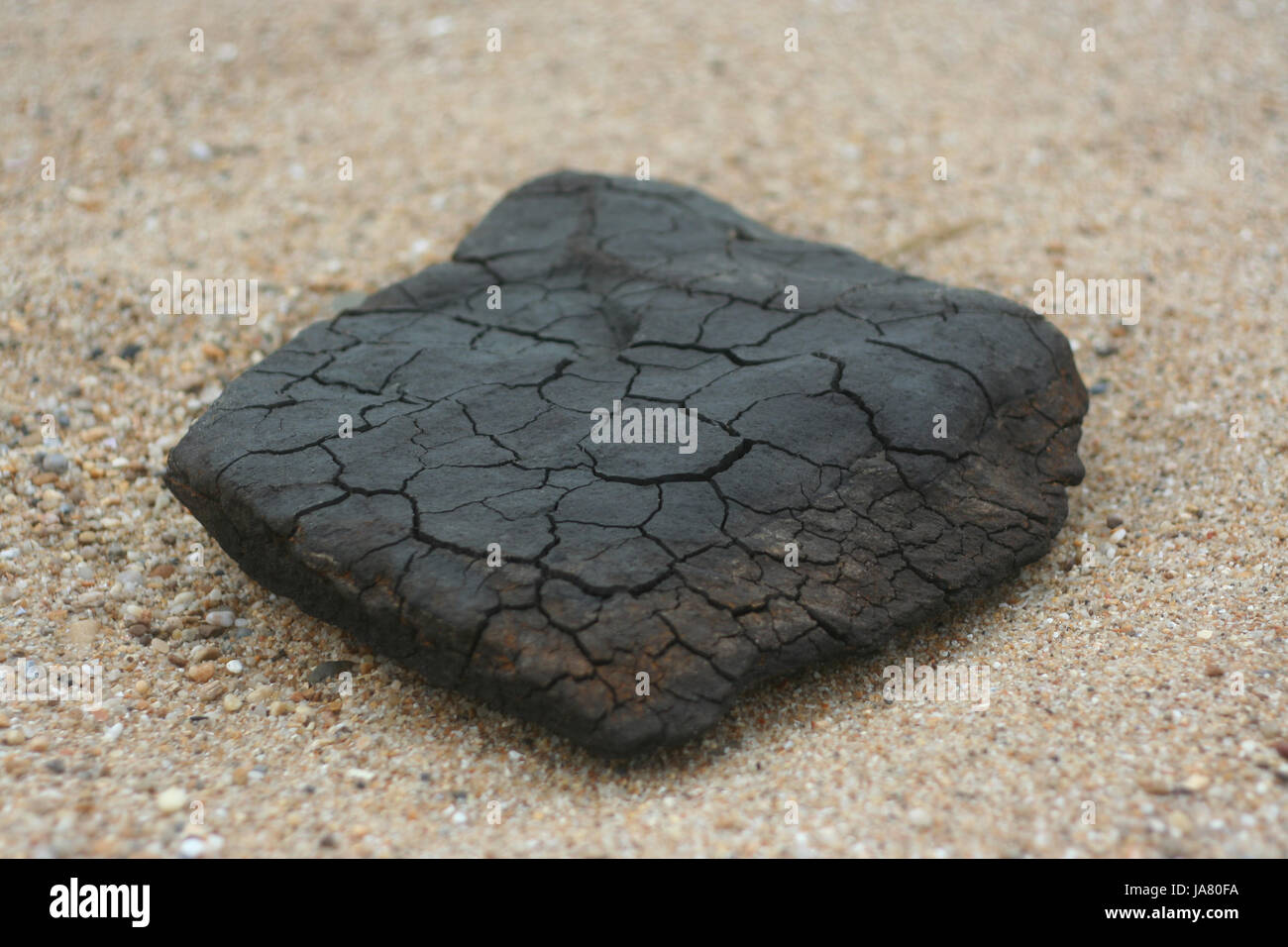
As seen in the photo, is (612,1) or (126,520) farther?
(612,1)

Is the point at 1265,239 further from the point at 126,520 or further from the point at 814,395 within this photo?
the point at 126,520

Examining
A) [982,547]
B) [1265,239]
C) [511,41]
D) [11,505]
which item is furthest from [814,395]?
[511,41]

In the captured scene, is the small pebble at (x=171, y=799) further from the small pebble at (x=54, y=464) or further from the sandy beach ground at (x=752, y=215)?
the small pebble at (x=54, y=464)

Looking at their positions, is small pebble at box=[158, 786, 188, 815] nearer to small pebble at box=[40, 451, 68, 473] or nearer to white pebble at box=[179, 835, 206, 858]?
white pebble at box=[179, 835, 206, 858]

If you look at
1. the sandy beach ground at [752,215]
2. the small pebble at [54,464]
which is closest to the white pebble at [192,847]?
the sandy beach ground at [752,215]

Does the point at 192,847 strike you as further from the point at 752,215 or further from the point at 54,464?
the point at 752,215
